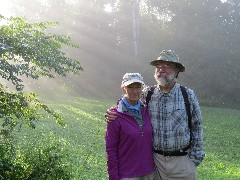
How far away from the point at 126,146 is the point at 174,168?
714 mm

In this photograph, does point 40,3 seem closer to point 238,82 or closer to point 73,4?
point 73,4

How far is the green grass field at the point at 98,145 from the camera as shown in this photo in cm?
851

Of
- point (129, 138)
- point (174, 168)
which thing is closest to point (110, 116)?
point (129, 138)

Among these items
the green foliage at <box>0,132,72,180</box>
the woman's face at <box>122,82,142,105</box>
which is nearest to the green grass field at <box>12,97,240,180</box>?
the green foliage at <box>0,132,72,180</box>

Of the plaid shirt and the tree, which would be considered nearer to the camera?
the tree

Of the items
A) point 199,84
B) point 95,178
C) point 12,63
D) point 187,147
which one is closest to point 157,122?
point 187,147

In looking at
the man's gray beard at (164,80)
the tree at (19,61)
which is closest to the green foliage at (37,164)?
the tree at (19,61)

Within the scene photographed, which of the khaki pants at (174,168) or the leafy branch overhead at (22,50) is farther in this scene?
→ the khaki pants at (174,168)

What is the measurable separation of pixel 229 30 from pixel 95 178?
32152mm

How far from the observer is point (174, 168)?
13.3ft

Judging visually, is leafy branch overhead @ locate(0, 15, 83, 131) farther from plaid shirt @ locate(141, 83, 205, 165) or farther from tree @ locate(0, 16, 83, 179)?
plaid shirt @ locate(141, 83, 205, 165)

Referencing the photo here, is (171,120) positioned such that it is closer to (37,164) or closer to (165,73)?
(165,73)

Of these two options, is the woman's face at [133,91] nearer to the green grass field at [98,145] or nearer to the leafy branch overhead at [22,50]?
the leafy branch overhead at [22,50]

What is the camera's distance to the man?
393cm
